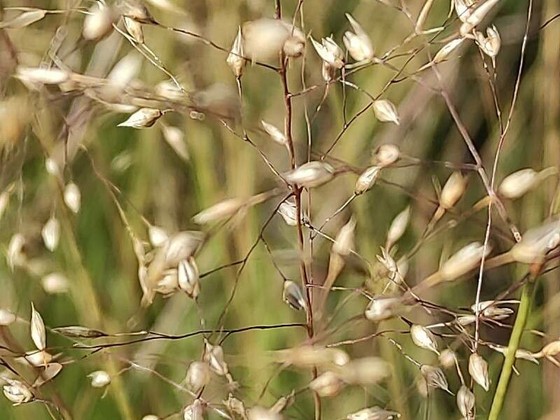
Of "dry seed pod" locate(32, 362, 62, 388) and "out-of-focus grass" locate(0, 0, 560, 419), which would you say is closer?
"dry seed pod" locate(32, 362, 62, 388)

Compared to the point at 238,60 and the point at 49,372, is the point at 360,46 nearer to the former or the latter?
the point at 238,60

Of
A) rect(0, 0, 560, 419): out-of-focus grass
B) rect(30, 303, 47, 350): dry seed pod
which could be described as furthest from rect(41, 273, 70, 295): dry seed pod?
rect(30, 303, 47, 350): dry seed pod

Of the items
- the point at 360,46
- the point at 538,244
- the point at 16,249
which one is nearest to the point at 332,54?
the point at 360,46

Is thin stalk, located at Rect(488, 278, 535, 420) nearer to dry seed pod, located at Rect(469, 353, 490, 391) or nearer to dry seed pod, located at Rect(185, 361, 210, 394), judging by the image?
dry seed pod, located at Rect(469, 353, 490, 391)

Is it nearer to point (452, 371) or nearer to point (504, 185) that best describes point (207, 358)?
point (504, 185)

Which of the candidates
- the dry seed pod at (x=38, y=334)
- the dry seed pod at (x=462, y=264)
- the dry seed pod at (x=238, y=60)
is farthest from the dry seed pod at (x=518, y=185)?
the dry seed pod at (x=38, y=334)

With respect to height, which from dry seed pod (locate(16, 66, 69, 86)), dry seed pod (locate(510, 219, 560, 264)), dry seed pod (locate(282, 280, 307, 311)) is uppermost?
dry seed pod (locate(16, 66, 69, 86))

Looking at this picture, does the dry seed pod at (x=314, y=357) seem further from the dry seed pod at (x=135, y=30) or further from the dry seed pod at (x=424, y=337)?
the dry seed pod at (x=135, y=30)
